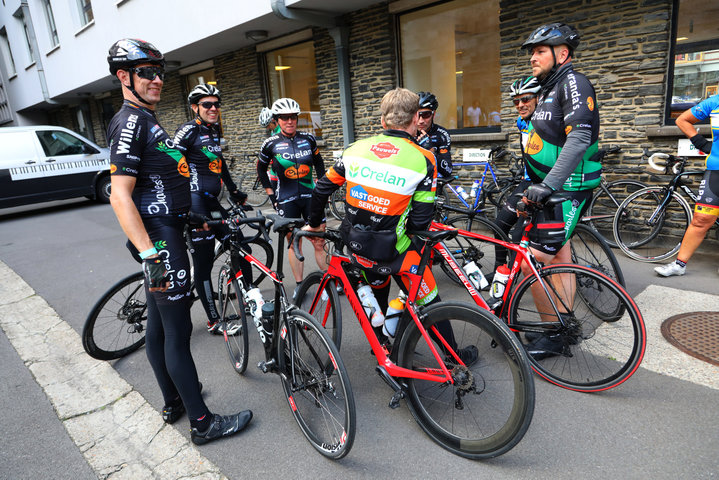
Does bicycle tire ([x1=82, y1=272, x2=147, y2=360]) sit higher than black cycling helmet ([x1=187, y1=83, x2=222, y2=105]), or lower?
lower

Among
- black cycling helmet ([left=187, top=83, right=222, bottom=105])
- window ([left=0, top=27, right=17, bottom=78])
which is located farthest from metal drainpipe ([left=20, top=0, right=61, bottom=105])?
black cycling helmet ([left=187, top=83, right=222, bottom=105])

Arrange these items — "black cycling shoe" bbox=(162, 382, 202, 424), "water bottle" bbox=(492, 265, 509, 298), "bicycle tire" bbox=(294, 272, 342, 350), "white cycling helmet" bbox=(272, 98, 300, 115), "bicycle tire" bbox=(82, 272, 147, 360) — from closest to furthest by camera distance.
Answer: "black cycling shoe" bbox=(162, 382, 202, 424)
"bicycle tire" bbox=(294, 272, 342, 350)
"water bottle" bbox=(492, 265, 509, 298)
"bicycle tire" bbox=(82, 272, 147, 360)
"white cycling helmet" bbox=(272, 98, 300, 115)

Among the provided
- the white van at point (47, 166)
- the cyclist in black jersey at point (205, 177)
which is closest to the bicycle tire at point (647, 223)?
the cyclist in black jersey at point (205, 177)

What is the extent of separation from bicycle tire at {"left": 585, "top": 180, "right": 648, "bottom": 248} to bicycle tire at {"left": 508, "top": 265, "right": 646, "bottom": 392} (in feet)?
10.5

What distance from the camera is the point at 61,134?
11.7 meters

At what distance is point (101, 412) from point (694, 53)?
741cm

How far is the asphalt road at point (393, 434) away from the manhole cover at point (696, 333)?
0.23m

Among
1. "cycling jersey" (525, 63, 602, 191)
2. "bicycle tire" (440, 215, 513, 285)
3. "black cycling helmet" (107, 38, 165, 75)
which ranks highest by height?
"black cycling helmet" (107, 38, 165, 75)

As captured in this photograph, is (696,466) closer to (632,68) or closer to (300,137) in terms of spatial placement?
(300,137)

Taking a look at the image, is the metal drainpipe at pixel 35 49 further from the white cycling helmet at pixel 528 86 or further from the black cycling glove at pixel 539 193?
the black cycling glove at pixel 539 193

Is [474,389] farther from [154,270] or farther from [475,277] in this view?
[154,270]

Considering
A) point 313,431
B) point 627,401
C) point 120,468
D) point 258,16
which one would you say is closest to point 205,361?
point 120,468

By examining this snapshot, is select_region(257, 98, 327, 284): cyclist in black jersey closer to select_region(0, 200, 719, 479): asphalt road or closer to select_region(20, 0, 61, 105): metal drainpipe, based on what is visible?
select_region(0, 200, 719, 479): asphalt road

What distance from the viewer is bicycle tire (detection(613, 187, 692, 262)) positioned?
532 cm
